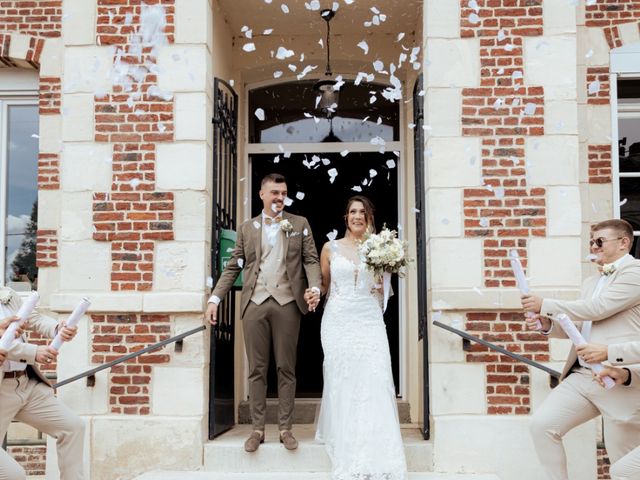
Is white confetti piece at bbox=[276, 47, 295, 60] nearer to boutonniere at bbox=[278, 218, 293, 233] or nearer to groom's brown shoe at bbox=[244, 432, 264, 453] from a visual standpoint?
boutonniere at bbox=[278, 218, 293, 233]

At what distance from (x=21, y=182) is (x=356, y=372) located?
3951 mm

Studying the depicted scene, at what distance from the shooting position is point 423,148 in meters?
6.96

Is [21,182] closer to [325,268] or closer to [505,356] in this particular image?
[325,268]

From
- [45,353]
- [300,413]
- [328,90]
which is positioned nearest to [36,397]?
[45,353]

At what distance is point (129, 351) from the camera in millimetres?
6664

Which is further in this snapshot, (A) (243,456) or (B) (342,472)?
(A) (243,456)

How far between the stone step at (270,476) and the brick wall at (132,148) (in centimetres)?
147

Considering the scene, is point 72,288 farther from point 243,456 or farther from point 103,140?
point 243,456

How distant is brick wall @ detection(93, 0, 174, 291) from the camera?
22.2 ft

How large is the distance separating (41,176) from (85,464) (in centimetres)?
270

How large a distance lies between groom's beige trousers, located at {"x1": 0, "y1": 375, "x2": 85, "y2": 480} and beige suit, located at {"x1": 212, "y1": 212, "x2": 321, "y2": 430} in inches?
56.5

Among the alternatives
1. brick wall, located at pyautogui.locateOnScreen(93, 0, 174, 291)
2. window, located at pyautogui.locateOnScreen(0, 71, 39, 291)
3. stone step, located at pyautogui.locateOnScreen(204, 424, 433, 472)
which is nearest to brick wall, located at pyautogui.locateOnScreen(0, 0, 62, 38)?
window, located at pyautogui.locateOnScreen(0, 71, 39, 291)

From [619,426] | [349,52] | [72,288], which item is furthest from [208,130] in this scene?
[619,426]

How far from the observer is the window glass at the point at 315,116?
8789 mm
